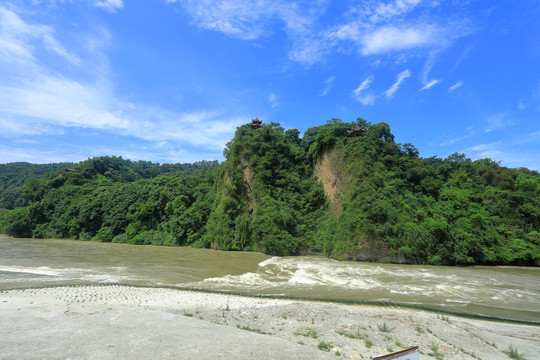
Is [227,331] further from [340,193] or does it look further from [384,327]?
[340,193]

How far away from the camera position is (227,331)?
23.4ft

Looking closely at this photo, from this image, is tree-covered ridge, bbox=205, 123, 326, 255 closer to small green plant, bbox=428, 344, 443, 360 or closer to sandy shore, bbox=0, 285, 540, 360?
sandy shore, bbox=0, 285, 540, 360

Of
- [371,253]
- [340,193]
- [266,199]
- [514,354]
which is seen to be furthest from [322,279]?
[340,193]

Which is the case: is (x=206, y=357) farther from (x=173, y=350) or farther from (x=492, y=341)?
(x=492, y=341)

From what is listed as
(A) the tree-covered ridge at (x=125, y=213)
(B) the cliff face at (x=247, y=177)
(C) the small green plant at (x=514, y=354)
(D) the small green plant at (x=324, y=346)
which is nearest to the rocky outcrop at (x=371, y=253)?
(B) the cliff face at (x=247, y=177)

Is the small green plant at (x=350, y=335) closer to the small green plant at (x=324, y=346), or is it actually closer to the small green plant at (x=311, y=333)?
the small green plant at (x=311, y=333)

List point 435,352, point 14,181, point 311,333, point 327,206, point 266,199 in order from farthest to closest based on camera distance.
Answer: point 14,181 < point 327,206 < point 266,199 < point 311,333 < point 435,352

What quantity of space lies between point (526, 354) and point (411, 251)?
15558mm

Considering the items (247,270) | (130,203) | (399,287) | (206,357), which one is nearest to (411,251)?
(399,287)

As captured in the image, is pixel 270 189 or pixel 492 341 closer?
pixel 492 341

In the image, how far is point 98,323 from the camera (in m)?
7.44

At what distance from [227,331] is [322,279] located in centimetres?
1041

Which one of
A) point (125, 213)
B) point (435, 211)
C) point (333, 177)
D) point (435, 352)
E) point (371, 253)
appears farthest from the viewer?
point (125, 213)

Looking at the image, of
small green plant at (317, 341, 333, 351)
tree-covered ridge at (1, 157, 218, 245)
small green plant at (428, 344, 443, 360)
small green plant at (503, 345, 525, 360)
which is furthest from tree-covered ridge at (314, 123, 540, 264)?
tree-covered ridge at (1, 157, 218, 245)
